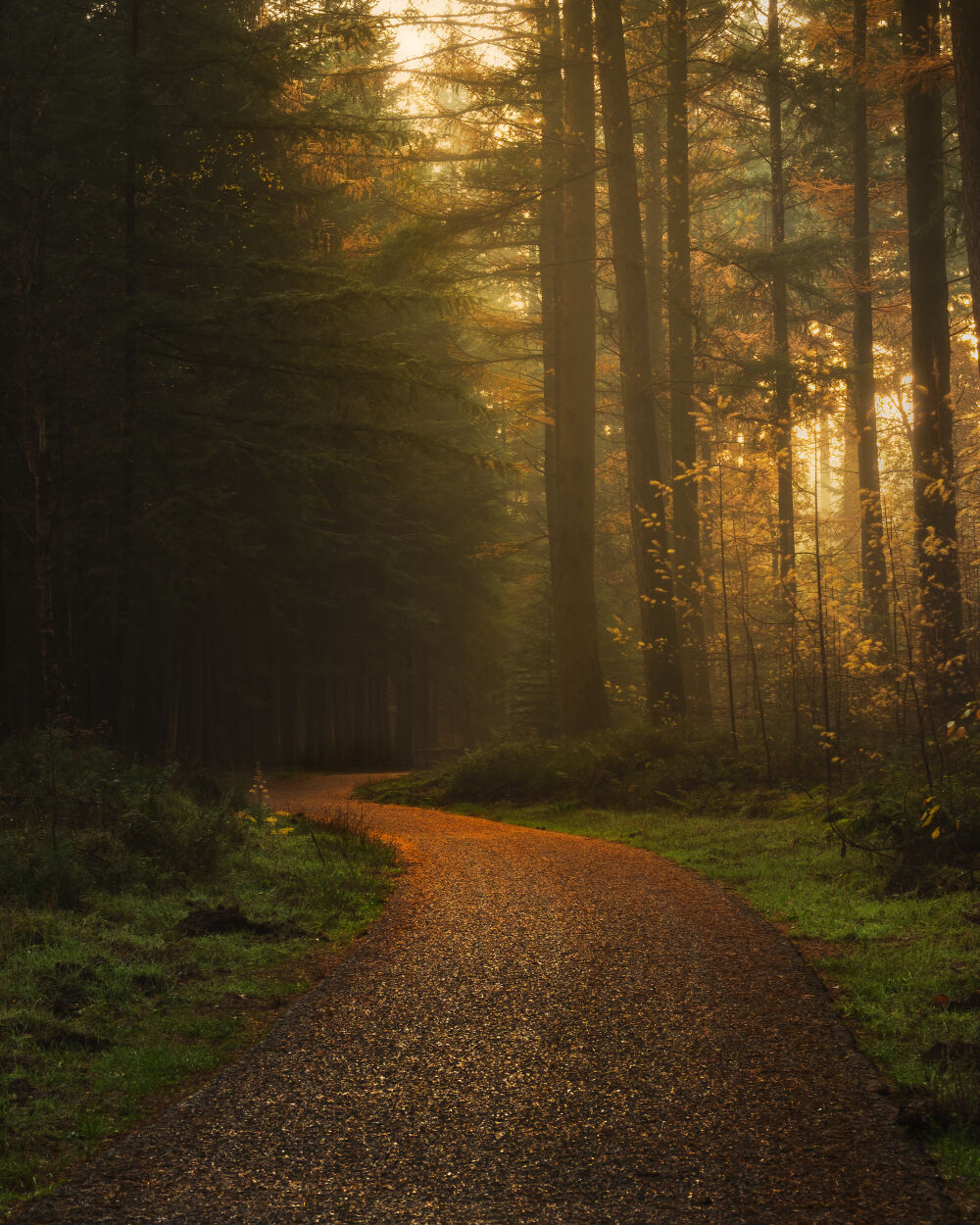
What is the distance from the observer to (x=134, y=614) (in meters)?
16.8

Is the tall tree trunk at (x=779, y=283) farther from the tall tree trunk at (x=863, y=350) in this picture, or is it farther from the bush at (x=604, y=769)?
the bush at (x=604, y=769)

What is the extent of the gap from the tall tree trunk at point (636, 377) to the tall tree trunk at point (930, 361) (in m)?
4.17

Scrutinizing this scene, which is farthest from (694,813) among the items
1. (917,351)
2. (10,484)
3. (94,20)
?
(94,20)

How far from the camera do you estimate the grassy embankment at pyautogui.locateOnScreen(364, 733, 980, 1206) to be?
429 centimetres

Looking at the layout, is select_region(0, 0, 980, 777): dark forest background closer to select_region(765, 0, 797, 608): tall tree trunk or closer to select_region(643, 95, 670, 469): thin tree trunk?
select_region(765, 0, 797, 608): tall tree trunk

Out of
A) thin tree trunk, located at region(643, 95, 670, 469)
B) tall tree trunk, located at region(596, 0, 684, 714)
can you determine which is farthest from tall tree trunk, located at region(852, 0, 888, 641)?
thin tree trunk, located at region(643, 95, 670, 469)

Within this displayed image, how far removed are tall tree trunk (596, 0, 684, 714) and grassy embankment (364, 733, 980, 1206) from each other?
1.82 meters

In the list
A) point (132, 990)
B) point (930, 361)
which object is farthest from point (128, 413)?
point (930, 361)

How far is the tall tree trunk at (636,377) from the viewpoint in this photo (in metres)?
16.1

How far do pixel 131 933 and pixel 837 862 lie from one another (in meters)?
5.71

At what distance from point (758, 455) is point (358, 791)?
9.39 metres

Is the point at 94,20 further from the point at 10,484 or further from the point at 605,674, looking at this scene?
the point at 605,674

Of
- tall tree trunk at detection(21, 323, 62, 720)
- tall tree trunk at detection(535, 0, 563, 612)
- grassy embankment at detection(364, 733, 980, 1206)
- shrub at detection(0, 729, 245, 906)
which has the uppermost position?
tall tree trunk at detection(535, 0, 563, 612)

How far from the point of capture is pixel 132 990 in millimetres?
5609
